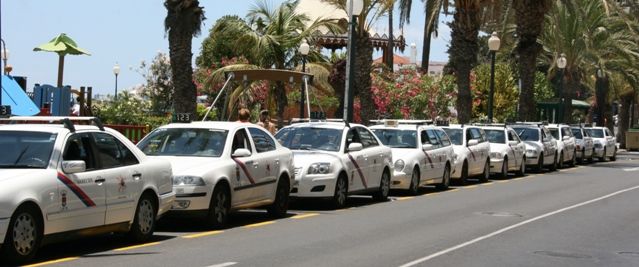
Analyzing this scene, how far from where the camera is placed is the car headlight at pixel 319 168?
63.0ft

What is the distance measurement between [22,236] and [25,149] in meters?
1.26

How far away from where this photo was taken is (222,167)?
15.5m

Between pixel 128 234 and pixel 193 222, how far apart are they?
121 inches

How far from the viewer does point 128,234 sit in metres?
13.6

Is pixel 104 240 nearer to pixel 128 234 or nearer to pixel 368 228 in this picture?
pixel 128 234

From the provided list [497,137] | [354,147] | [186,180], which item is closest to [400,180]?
[354,147]

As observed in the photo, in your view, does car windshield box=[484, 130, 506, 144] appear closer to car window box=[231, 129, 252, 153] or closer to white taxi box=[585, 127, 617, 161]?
white taxi box=[585, 127, 617, 161]

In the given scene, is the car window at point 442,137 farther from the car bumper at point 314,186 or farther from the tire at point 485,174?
the car bumper at point 314,186

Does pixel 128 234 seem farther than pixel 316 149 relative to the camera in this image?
No

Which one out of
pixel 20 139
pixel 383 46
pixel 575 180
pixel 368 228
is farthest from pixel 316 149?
pixel 383 46

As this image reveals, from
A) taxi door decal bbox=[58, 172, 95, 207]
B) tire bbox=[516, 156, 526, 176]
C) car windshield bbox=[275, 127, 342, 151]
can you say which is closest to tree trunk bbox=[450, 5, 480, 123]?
tire bbox=[516, 156, 526, 176]

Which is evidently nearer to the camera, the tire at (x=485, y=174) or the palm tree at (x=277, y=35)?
the tire at (x=485, y=174)

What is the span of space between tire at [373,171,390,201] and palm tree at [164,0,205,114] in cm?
624

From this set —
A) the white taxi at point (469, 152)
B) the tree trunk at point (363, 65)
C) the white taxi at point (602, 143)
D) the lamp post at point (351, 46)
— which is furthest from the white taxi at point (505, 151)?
the white taxi at point (602, 143)
